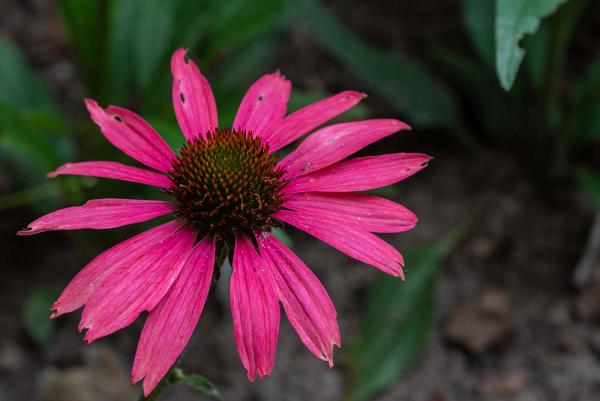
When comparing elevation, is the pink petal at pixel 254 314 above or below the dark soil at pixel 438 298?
above

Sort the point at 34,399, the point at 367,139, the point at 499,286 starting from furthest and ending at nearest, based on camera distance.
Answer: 1. the point at 499,286
2. the point at 34,399
3. the point at 367,139

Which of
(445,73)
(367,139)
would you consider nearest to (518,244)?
(445,73)

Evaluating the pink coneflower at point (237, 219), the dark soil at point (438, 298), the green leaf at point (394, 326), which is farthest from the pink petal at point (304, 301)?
the green leaf at point (394, 326)

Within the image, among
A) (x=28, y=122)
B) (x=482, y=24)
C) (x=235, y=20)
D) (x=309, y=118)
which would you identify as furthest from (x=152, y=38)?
(x=309, y=118)

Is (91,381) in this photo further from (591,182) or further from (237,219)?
(591,182)

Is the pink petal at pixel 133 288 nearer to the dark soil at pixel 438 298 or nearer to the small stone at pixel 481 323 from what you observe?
the dark soil at pixel 438 298

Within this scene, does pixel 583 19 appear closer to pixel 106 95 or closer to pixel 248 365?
pixel 106 95

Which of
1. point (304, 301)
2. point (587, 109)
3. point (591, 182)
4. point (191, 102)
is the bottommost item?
point (591, 182)
